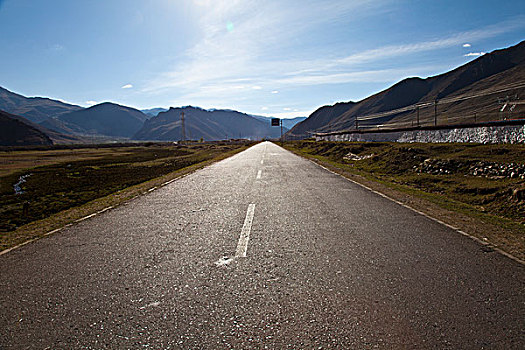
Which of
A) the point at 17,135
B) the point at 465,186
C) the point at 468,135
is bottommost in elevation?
the point at 465,186

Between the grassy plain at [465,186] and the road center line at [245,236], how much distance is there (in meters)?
4.02

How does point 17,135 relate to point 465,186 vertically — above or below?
above

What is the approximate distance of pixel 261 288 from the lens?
11.2 ft

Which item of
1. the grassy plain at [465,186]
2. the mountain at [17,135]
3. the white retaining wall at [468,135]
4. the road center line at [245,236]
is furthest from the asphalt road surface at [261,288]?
the mountain at [17,135]

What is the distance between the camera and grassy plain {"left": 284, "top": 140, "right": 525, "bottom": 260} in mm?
5934

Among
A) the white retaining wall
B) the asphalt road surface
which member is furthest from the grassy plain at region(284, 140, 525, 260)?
the asphalt road surface

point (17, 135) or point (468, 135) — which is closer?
point (468, 135)

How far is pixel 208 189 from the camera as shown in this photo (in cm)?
1061

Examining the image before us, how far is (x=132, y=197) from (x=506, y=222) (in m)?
9.82

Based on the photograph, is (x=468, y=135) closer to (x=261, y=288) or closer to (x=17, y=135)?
(x=261, y=288)

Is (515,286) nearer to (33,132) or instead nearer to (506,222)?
(506,222)

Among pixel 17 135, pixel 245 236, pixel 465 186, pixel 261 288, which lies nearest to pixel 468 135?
pixel 465 186

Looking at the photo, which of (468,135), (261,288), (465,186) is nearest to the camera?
(261,288)

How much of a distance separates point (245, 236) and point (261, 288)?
1.92m
